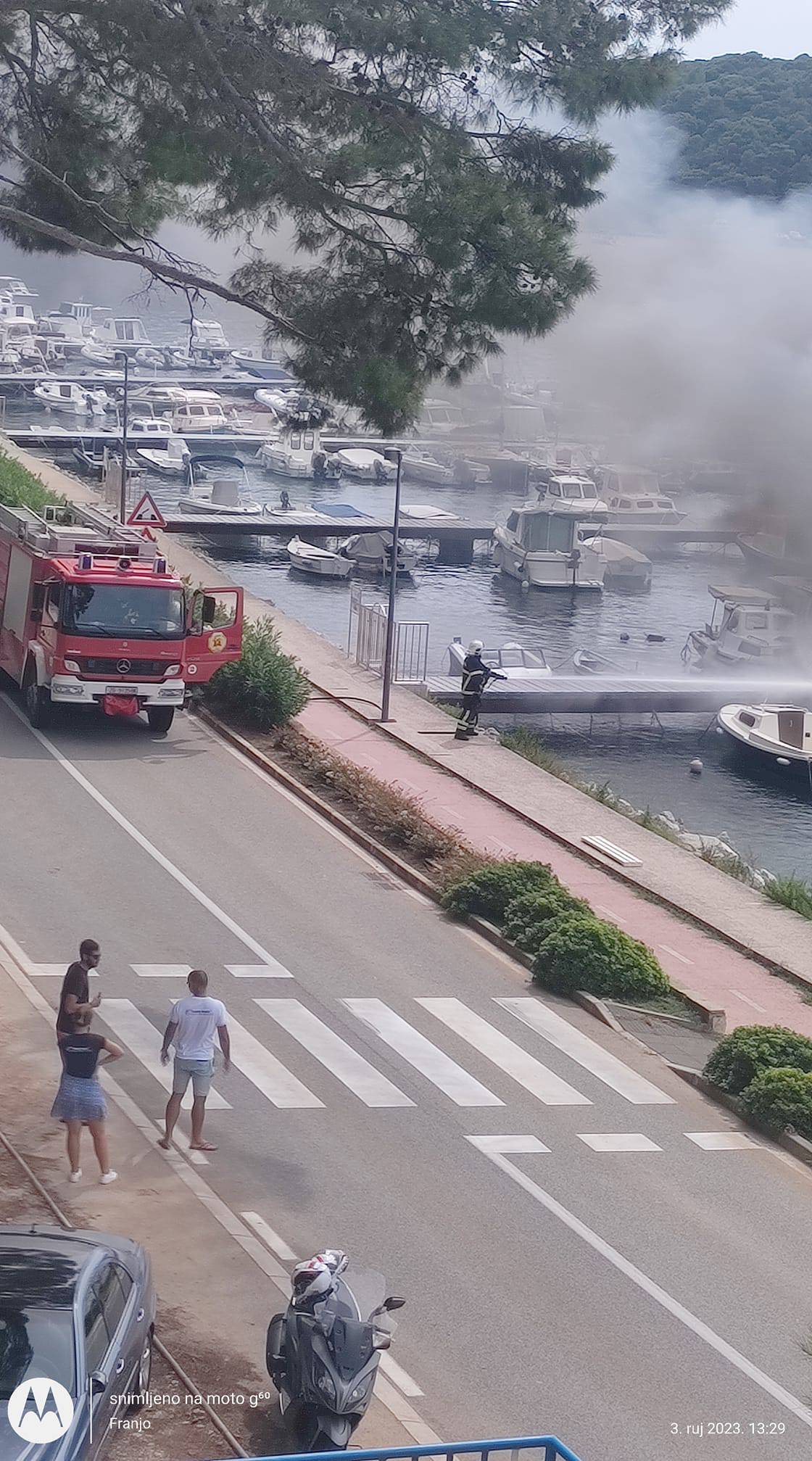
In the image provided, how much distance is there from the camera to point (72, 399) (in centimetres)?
10550

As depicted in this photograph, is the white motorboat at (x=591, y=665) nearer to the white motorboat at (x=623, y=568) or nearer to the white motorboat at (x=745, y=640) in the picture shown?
the white motorboat at (x=745, y=640)

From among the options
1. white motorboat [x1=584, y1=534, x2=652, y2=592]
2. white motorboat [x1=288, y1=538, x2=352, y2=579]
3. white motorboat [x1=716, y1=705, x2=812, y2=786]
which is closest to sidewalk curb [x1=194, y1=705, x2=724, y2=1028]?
white motorboat [x1=716, y1=705, x2=812, y2=786]

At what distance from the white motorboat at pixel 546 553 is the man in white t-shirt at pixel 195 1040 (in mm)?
58381

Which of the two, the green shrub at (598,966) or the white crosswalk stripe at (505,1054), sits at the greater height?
the green shrub at (598,966)

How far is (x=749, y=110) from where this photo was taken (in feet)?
222

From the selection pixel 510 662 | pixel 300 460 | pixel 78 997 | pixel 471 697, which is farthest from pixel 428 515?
pixel 78 997

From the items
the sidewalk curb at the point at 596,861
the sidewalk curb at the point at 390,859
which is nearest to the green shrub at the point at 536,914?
the sidewalk curb at the point at 390,859

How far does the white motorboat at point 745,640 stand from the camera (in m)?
57.2

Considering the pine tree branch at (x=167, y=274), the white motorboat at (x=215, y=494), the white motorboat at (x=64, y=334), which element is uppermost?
the pine tree branch at (x=167, y=274)

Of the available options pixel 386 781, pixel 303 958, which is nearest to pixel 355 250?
pixel 303 958

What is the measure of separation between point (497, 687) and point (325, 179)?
100 feet

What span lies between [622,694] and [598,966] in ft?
99.9

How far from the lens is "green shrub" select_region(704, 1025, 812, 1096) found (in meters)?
17.1

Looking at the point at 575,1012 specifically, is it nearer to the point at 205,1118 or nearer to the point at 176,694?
the point at 205,1118
